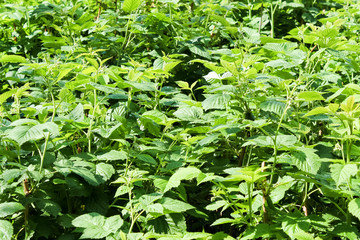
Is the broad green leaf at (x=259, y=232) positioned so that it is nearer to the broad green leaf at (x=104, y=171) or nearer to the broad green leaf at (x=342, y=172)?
the broad green leaf at (x=342, y=172)

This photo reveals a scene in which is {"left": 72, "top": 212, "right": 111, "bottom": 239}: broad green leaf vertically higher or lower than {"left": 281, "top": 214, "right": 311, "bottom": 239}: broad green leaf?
lower

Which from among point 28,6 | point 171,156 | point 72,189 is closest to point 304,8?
point 28,6

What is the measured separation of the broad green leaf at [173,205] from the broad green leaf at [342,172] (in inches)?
21.6

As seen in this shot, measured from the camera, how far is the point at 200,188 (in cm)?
214

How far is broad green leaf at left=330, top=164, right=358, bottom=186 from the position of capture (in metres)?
1.40

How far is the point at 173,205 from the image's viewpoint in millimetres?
1661

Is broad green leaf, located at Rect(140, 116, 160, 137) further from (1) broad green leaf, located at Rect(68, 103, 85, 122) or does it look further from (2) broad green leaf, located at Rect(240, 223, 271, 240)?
(2) broad green leaf, located at Rect(240, 223, 271, 240)

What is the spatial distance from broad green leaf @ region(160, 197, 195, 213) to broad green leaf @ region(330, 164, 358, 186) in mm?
549

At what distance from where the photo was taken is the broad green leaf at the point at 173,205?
1.64 m

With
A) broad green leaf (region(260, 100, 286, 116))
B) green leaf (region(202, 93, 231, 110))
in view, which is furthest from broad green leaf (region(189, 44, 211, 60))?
broad green leaf (region(260, 100, 286, 116))

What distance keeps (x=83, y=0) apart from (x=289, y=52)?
2.67 meters

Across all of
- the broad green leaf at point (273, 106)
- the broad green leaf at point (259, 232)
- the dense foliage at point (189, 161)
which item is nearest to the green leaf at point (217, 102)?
the dense foliage at point (189, 161)

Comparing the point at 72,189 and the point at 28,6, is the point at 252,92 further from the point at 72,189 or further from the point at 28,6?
the point at 28,6

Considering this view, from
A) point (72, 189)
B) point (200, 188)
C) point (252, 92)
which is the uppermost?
point (252, 92)
